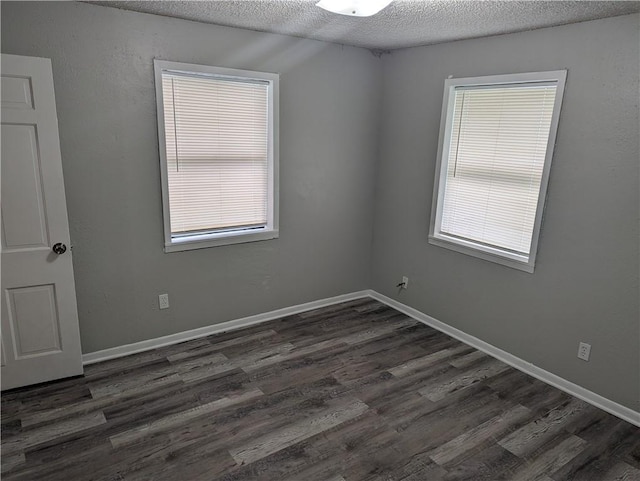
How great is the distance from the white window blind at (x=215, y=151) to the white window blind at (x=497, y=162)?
1.61m

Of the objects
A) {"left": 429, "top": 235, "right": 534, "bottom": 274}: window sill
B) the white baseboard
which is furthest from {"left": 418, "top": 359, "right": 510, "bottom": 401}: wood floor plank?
{"left": 429, "top": 235, "right": 534, "bottom": 274}: window sill

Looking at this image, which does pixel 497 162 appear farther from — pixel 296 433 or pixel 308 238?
pixel 296 433

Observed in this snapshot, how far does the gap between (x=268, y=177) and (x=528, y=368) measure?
255 centimetres

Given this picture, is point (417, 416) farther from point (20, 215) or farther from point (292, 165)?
point (20, 215)

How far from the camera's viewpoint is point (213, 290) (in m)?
3.57

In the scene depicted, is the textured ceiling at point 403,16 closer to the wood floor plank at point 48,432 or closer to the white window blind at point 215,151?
the white window blind at point 215,151

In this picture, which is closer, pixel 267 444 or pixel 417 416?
pixel 267 444

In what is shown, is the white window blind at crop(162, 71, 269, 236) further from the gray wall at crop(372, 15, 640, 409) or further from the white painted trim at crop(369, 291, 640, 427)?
the white painted trim at crop(369, 291, 640, 427)

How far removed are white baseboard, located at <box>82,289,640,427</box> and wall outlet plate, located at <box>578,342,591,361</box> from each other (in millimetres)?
217

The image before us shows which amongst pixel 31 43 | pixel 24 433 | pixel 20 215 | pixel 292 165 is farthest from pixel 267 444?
pixel 31 43

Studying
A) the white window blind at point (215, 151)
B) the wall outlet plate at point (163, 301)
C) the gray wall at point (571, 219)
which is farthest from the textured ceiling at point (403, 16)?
the wall outlet plate at point (163, 301)

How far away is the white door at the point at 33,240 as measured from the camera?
8.04ft

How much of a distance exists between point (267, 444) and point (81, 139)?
7.40 ft

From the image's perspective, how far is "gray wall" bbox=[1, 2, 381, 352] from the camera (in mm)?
2742
